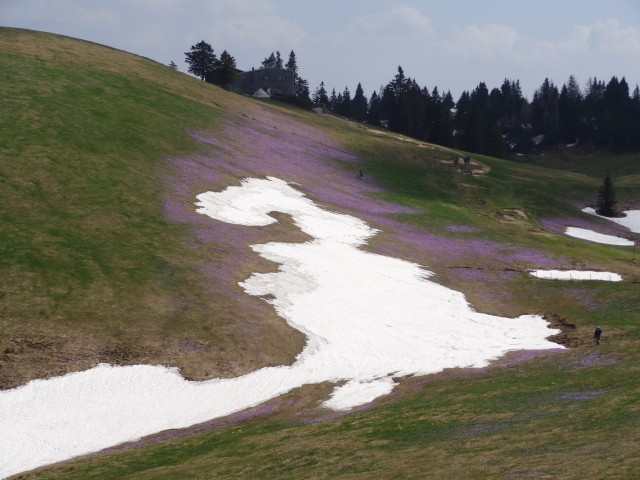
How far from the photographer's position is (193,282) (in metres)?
50.2

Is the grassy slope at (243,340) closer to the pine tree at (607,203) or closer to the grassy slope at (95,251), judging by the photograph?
the grassy slope at (95,251)

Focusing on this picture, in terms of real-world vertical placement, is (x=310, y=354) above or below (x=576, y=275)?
below

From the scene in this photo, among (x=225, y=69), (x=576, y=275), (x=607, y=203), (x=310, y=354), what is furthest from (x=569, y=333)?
(x=225, y=69)

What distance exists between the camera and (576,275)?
66125 millimetres

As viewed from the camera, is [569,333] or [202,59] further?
[202,59]

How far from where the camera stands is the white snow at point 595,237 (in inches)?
3588

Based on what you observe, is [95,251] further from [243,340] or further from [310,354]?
[310,354]

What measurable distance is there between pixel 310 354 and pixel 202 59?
450ft

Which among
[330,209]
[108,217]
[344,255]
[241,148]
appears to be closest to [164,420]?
[108,217]

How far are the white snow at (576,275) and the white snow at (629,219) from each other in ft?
127

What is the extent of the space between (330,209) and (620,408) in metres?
56.9

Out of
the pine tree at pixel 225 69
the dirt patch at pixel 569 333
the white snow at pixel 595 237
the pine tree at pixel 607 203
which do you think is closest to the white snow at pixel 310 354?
the dirt patch at pixel 569 333

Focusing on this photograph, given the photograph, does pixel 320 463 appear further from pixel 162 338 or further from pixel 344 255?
pixel 344 255

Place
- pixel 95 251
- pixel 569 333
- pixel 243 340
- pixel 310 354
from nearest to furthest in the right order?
pixel 310 354 < pixel 243 340 < pixel 569 333 < pixel 95 251
